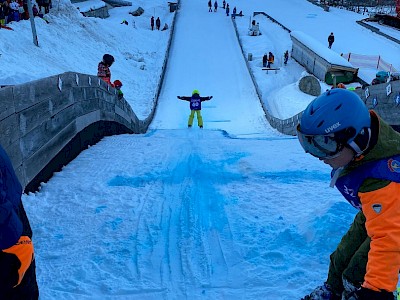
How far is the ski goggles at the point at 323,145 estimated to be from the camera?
2.20 m

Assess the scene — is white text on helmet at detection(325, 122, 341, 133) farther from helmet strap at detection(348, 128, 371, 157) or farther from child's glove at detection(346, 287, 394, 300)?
child's glove at detection(346, 287, 394, 300)

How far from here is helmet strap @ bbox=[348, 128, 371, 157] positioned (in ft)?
7.16

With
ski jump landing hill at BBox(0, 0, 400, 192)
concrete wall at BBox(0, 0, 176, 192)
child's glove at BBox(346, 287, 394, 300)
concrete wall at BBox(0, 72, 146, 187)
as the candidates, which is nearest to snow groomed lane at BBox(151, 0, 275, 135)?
ski jump landing hill at BBox(0, 0, 400, 192)

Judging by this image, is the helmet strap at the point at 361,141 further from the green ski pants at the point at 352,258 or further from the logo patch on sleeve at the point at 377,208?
the green ski pants at the point at 352,258

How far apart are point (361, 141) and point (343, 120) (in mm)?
155

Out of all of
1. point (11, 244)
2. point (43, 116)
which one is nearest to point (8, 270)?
point (11, 244)

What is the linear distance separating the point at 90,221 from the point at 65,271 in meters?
0.96

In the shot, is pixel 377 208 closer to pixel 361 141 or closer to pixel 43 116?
pixel 361 141

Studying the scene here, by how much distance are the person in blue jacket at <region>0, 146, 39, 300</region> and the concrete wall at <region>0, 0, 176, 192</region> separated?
9.53 feet

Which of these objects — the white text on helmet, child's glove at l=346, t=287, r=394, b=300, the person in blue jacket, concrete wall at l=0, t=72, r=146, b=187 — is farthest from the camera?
concrete wall at l=0, t=72, r=146, b=187

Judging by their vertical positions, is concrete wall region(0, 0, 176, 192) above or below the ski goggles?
below

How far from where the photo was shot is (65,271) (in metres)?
3.62

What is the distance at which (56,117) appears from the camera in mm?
6824

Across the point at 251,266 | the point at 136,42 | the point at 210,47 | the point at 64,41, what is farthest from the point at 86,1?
the point at 251,266
